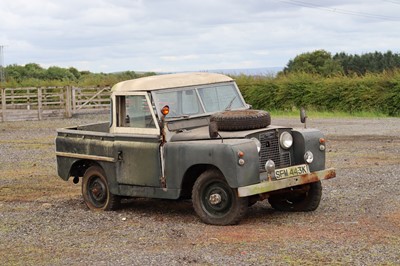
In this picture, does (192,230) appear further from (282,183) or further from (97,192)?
(97,192)

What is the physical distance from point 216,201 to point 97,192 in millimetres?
2488

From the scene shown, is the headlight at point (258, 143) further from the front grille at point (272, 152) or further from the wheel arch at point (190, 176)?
the wheel arch at point (190, 176)

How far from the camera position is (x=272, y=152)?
10.9m

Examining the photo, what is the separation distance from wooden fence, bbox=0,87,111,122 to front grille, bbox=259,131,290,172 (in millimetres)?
29265

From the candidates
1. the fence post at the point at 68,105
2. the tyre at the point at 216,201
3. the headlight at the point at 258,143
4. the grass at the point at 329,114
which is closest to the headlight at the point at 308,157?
the headlight at the point at 258,143

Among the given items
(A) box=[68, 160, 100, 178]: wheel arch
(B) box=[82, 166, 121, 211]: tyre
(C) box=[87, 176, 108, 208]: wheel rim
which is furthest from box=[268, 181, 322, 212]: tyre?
(A) box=[68, 160, 100, 178]: wheel arch

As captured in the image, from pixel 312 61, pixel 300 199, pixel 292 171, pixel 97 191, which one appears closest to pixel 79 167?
pixel 97 191

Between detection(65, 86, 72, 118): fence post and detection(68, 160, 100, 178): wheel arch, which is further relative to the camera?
detection(65, 86, 72, 118): fence post

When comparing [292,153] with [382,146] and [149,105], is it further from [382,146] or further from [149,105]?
[382,146]

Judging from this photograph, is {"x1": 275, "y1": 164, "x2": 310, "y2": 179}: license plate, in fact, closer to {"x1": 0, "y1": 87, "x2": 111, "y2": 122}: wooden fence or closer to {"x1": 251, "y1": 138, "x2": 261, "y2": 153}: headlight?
{"x1": 251, "y1": 138, "x2": 261, "y2": 153}: headlight

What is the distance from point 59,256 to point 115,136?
119 inches

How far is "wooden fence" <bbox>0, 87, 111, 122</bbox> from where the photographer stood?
132 ft

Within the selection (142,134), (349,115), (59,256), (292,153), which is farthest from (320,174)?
(349,115)

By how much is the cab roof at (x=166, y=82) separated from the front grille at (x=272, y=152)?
1.62 meters
